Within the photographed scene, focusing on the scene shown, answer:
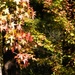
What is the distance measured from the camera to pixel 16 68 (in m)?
5.82

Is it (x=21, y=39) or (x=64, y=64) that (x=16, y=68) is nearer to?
(x=21, y=39)

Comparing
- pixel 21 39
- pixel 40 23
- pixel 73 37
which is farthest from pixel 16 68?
pixel 40 23

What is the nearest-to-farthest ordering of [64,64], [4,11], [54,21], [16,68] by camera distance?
[4,11], [16,68], [54,21], [64,64]

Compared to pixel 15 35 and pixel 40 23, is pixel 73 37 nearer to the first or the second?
pixel 40 23

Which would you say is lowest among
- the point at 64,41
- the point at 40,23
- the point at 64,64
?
the point at 64,64

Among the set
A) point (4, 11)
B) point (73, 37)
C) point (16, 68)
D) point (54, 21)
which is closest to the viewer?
point (4, 11)

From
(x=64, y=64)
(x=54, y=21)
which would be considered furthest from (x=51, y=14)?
(x=64, y=64)

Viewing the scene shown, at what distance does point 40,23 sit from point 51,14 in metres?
0.59

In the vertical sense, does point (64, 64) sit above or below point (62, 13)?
below

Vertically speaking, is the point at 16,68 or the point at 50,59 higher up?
the point at 16,68

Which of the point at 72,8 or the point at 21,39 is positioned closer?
the point at 21,39

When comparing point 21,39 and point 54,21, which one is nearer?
point 21,39

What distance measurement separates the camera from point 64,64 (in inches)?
424

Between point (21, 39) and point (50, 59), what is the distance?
612 centimetres
